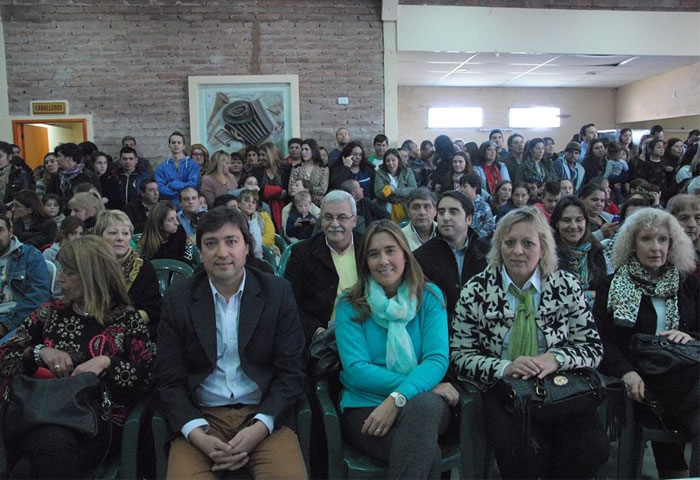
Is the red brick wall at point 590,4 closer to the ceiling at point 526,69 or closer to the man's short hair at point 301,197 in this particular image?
the ceiling at point 526,69

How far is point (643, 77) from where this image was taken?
12938mm

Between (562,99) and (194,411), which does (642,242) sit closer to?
(194,411)

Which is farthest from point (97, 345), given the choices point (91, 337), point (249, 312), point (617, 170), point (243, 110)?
point (617, 170)

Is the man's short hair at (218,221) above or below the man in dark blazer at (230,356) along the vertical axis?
above

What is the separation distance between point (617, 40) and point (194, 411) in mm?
9848

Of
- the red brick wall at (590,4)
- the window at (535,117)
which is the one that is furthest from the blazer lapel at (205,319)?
the window at (535,117)

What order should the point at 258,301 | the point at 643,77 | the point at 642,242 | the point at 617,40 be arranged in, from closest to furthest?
the point at 258,301 < the point at 642,242 < the point at 617,40 < the point at 643,77

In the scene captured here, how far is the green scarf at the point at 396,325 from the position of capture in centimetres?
223

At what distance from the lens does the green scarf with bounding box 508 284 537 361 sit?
7.46 feet

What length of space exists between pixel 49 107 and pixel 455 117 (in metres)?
9.48

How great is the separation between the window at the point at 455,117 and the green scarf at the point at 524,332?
12666 millimetres

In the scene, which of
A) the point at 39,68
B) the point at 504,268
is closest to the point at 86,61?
the point at 39,68

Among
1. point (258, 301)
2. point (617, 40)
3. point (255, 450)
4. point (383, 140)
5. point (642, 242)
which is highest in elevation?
point (617, 40)

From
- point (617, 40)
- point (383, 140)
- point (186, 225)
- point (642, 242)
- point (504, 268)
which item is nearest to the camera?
point (504, 268)
